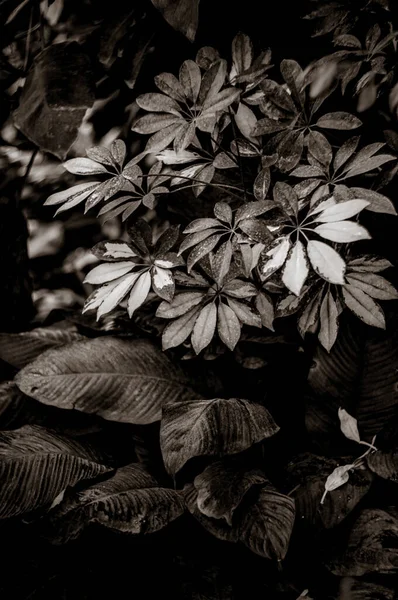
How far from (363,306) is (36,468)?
0.73 metres

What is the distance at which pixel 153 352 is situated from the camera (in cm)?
135

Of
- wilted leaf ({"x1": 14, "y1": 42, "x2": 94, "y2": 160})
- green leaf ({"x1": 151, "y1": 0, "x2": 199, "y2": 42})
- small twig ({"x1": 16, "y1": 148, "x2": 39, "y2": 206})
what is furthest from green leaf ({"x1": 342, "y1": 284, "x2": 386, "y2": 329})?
small twig ({"x1": 16, "y1": 148, "x2": 39, "y2": 206})

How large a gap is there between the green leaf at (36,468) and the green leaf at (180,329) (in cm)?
37

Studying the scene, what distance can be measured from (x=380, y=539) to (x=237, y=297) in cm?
52

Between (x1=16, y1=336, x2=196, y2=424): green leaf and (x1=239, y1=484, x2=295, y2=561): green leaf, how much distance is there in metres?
0.30

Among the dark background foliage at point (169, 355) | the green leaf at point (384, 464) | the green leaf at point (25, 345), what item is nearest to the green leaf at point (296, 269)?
the dark background foliage at point (169, 355)

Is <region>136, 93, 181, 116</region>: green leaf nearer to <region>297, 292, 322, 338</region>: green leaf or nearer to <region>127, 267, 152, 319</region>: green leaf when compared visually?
<region>127, 267, 152, 319</region>: green leaf

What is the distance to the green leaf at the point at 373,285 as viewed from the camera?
900mm

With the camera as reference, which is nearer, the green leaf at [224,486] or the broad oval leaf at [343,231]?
the broad oval leaf at [343,231]

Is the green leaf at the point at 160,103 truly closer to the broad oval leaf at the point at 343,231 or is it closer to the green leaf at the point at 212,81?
the green leaf at the point at 212,81

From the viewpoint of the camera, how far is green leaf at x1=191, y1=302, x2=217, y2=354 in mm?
979

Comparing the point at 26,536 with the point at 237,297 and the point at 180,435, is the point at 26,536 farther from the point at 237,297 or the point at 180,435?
the point at 237,297

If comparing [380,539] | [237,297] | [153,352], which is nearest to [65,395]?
[153,352]

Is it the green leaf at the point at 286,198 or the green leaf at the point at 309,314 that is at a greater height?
the green leaf at the point at 286,198
